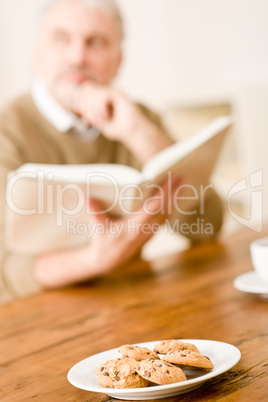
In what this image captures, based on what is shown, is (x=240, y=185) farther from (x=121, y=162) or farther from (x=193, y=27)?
(x=121, y=162)

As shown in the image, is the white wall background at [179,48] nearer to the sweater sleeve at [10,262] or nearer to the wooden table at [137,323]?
the sweater sleeve at [10,262]

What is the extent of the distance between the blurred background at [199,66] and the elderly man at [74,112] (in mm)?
751

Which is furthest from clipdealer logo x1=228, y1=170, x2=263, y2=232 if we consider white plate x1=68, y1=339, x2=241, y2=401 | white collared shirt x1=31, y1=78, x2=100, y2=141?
white plate x1=68, y1=339, x2=241, y2=401

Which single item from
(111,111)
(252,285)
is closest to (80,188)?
(252,285)

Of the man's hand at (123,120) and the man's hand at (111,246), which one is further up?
the man's hand at (123,120)

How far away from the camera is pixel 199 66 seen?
9.90 feet

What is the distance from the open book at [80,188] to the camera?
1.00m

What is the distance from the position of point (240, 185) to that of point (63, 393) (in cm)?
244

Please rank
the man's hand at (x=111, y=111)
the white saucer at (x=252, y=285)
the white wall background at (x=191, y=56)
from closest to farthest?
the white saucer at (x=252, y=285) → the man's hand at (x=111, y=111) → the white wall background at (x=191, y=56)

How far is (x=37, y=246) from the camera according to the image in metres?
1.22

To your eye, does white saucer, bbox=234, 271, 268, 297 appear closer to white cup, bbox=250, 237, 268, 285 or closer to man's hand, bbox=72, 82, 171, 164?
white cup, bbox=250, 237, 268, 285

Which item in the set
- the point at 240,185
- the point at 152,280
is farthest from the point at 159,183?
the point at 240,185

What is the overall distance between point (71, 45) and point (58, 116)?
221mm

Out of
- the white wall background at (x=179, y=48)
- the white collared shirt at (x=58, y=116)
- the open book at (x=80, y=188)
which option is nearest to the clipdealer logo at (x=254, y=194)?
the white wall background at (x=179, y=48)
